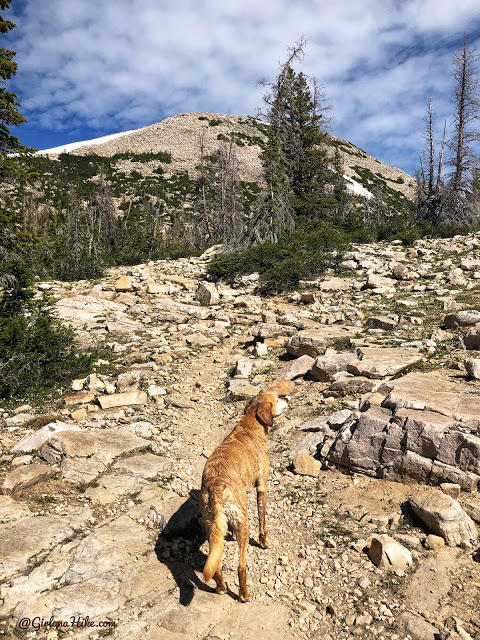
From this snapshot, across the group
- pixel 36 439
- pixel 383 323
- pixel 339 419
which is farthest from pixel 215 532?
pixel 383 323

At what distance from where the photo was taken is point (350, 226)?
28.4 m

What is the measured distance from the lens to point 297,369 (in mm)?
7969

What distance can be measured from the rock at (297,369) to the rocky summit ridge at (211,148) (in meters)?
54.4

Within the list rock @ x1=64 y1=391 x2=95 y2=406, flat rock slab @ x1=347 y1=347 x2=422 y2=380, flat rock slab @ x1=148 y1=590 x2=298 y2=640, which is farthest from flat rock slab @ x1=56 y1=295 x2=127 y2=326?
flat rock slab @ x1=148 y1=590 x2=298 y2=640

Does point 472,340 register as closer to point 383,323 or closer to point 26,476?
point 383,323

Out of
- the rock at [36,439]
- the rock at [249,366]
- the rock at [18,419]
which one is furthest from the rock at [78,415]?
the rock at [249,366]

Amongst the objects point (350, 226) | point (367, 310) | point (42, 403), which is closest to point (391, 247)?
point (350, 226)

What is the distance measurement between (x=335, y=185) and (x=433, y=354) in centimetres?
3024

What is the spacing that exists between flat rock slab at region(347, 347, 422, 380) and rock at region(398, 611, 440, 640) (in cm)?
423

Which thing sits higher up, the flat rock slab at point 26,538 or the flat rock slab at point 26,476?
the flat rock slab at point 26,476

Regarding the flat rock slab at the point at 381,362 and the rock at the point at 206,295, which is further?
the rock at the point at 206,295

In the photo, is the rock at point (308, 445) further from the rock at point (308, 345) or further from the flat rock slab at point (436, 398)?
the rock at point (308, 345)

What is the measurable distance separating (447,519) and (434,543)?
0.25 metres

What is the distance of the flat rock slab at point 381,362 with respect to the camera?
6.82 meters
